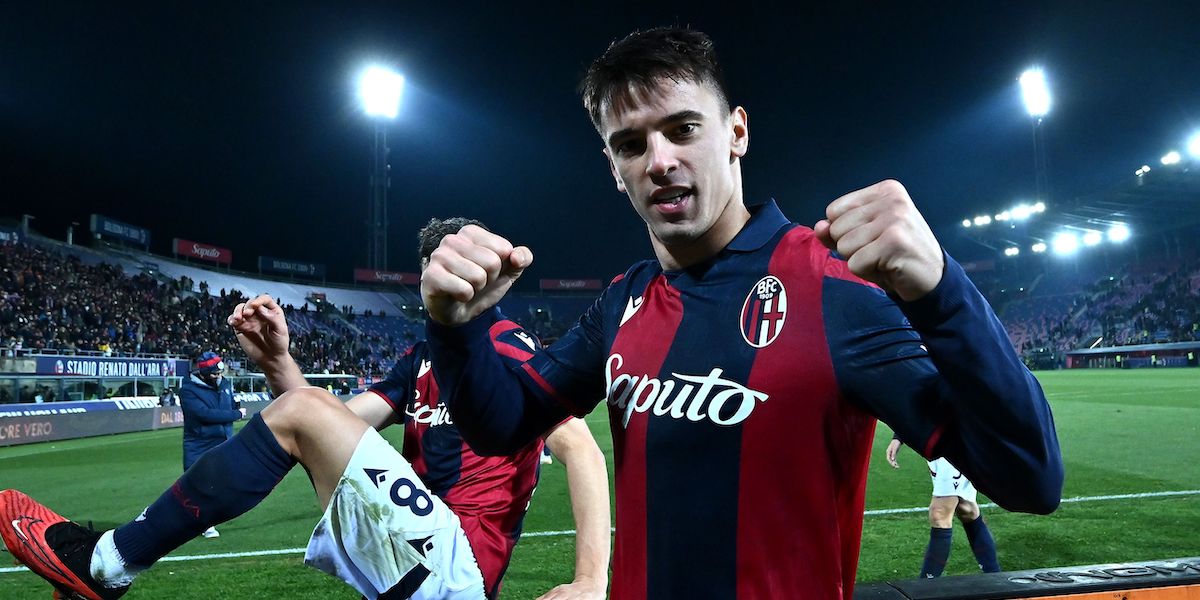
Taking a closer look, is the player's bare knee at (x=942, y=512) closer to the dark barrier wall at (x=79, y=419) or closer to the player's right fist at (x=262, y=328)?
the player's right fist at (x=262, y=328)

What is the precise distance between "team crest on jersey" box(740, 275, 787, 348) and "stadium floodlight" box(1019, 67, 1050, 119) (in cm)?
4993

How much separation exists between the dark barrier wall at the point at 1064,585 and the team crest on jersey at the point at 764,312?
5.60ft

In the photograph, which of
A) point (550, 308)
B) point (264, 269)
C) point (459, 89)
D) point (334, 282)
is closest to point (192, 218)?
point (264, 269)

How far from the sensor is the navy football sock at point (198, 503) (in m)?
2.39

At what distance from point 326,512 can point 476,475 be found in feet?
2.65

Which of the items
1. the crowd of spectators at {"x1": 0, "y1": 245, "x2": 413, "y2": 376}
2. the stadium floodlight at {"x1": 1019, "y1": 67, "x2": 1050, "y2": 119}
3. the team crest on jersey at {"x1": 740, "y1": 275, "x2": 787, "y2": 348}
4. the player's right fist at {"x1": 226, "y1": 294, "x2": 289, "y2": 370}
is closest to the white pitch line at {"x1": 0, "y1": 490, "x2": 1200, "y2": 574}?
the player's right fist at {"x1": 226, "y1": 294, "x2": 289, "y2": 370}

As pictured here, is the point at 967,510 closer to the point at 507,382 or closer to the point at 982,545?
the point at 982,545

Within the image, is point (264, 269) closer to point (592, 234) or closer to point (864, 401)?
point (592, 234)

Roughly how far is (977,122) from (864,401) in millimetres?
58017

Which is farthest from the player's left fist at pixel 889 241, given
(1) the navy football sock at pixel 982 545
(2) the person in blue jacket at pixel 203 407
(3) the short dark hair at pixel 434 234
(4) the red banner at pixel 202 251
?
(4) the red banner at pixel 202 251

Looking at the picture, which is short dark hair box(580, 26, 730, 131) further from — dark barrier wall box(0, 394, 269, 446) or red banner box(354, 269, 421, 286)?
red banner box(354, 269, 421, 286)

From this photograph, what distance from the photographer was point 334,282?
53.0 m

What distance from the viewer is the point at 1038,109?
142 ft

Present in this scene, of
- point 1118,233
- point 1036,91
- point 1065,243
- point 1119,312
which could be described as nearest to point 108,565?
point 1036,91
